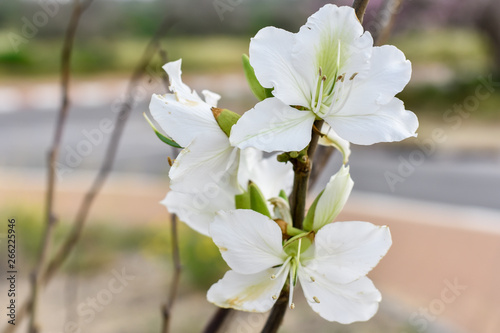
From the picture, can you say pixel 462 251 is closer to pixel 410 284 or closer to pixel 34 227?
pixel 410 284

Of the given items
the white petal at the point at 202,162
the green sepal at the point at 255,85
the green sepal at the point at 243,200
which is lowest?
the green sepal at the point at 243,200

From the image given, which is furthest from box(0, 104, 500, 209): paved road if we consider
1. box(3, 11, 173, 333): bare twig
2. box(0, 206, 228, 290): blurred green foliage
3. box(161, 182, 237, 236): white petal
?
box(161, 182, 237, 236): white petal

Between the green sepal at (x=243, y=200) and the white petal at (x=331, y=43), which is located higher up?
the white petal at (x=331, y=43)

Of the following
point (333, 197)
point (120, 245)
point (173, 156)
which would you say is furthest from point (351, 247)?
point (120, 245)

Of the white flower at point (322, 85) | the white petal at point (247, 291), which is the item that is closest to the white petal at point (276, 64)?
the white flower at point (322, 85)

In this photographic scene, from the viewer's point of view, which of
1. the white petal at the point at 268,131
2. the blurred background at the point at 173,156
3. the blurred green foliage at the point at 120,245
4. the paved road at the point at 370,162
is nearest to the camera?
the white petal at the point at 268,131

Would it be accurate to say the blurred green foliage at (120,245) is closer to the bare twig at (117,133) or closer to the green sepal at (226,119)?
the bare twig at (117,133)

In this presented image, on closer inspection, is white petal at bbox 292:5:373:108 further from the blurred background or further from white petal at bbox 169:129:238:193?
the blurred background

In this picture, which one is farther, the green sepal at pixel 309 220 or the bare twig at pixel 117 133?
the bare twig at pixel 117 133

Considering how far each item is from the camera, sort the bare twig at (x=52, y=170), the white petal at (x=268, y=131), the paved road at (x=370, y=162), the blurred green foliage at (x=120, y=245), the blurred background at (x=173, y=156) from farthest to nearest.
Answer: the paved road at (x=370, y=162) < the blurred green foliage at (x=120, y=245) < the blurred background at (x=173, y=156) < the bare twig at (x=52, y=170) < the white petal at (x=268, y=131)
